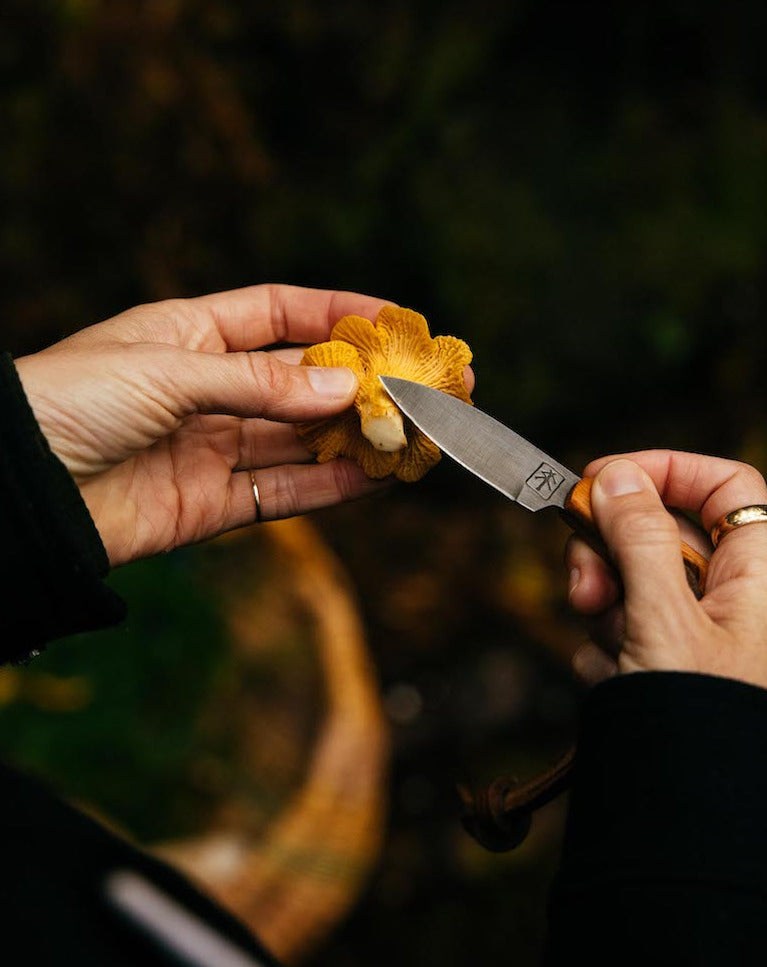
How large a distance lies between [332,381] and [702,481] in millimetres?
954

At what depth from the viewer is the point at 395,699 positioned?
12.8 ft

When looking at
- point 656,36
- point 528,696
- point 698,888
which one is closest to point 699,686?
point 698,888

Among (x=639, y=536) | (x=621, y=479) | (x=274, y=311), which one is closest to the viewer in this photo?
(x=639, y=536)

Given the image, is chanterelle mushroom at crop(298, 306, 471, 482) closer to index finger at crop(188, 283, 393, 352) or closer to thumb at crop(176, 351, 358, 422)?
thumb at crop(176, 351, 358, 422)

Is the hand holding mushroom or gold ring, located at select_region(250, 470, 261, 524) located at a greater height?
the hand holding mushroom

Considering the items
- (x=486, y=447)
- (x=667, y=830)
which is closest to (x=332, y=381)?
(x=486, y=447)

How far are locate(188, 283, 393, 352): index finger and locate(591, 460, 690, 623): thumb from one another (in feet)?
3.09

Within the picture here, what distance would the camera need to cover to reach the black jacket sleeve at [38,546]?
1562 mm

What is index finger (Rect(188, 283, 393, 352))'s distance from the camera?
2347 millimetres

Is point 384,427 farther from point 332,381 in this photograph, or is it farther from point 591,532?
point 591,532

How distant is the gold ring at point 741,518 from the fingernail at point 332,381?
3.04 feet

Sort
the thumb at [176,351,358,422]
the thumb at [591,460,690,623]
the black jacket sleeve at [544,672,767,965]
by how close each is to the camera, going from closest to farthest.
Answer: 1. the black jacket sleeve at [544,672,767,965]
2. the thumb at [591,460,690,623]
3. the thumb at [176,351,358,422]

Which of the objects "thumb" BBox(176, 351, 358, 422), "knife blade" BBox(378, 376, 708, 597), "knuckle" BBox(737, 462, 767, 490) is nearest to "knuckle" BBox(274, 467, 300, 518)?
"thumb" BBox(176, 351, 358, 422)

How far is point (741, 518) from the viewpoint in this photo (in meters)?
1.77
